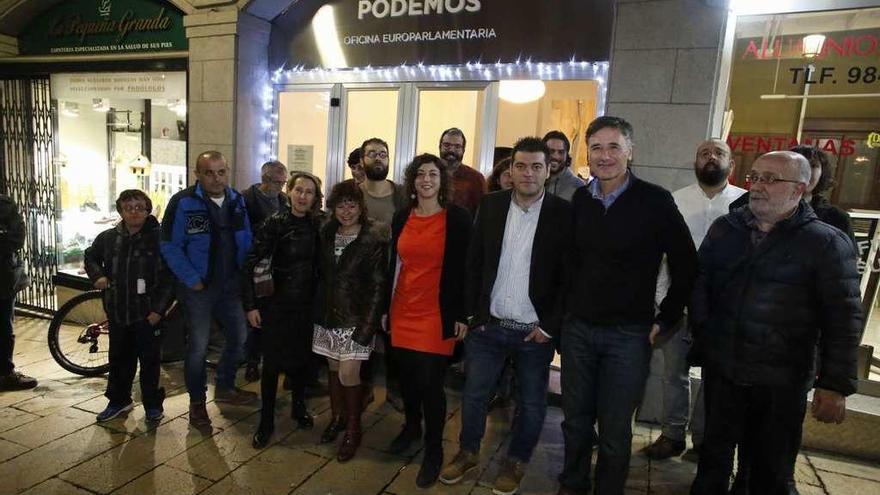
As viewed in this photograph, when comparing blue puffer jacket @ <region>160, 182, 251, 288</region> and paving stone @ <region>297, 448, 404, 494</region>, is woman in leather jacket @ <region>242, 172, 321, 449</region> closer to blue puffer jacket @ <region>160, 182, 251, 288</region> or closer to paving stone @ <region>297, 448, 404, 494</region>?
blue puffer jacket @ <region>160, 182, 251, 288</region>

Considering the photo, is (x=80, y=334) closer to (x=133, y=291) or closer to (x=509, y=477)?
(x=133, y=291)

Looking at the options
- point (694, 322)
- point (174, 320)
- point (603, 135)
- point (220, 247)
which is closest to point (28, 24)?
point (174, 320)

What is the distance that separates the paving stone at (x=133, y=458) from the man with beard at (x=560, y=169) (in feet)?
10.4

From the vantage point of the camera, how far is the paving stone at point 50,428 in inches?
148

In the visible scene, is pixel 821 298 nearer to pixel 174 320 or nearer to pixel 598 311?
pixel 598 311

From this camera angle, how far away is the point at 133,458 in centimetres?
353

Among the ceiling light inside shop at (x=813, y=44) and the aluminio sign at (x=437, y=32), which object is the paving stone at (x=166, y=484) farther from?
the ceiling light inside shop at (x=813, y=44)

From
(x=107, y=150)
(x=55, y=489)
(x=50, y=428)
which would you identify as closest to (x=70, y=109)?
(x=107, y=150)

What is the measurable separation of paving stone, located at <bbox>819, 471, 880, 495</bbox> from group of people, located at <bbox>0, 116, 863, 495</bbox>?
2.78 feet

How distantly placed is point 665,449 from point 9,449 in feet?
14.8

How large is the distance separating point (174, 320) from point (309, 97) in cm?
297

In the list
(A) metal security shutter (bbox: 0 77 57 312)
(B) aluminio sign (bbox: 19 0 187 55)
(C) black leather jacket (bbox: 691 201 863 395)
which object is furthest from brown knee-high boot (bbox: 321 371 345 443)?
(A) metal security shutter (bbox: 0 77 57 312)

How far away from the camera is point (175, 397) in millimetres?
4531

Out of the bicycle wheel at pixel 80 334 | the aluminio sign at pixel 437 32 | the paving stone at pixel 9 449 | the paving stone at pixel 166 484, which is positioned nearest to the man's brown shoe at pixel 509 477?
the paving stone at pixel 166 484
